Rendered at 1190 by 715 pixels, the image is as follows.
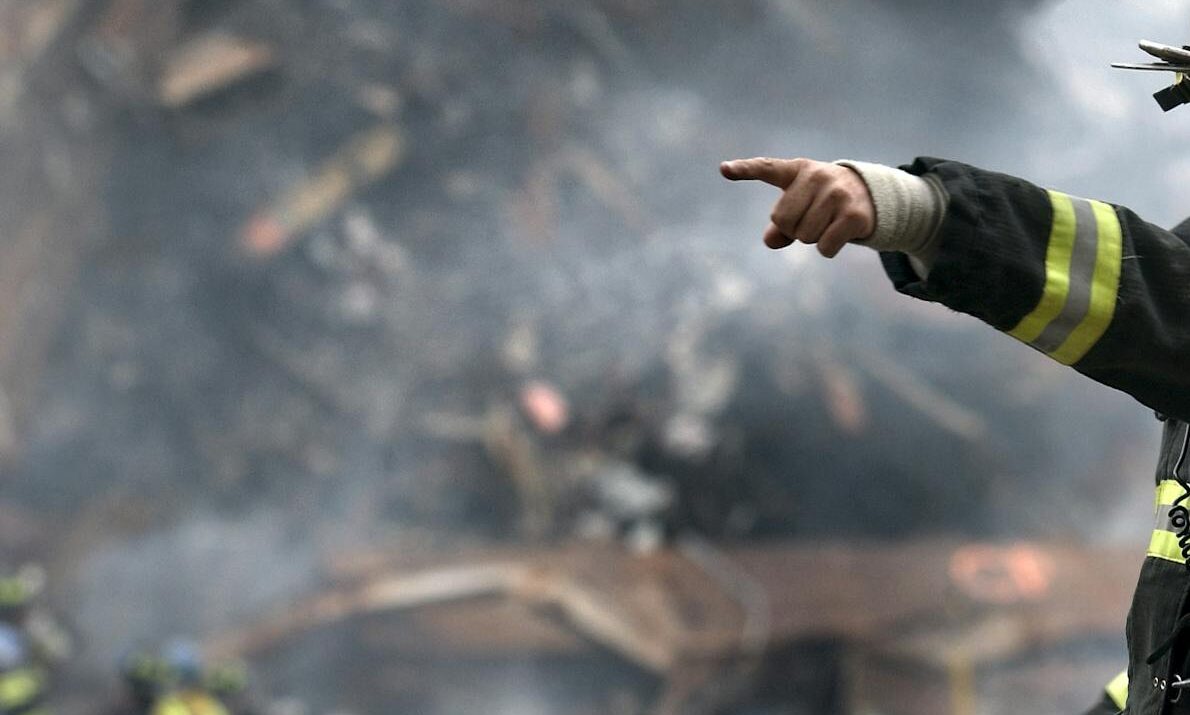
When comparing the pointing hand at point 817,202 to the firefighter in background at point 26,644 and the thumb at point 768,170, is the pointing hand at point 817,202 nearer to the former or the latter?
the thumb at point 768,170

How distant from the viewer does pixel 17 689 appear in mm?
4613

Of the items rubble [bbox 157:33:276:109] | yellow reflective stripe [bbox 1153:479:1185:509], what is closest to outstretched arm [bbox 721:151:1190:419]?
yellow reflective stripe [bbox 1153:479:1185:509]

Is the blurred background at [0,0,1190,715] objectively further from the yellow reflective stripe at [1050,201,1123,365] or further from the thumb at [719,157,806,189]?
the thumb at [719,157,806,189]

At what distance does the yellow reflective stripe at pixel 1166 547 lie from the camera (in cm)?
130

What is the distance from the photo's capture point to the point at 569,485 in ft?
23.6

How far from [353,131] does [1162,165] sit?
446 cm

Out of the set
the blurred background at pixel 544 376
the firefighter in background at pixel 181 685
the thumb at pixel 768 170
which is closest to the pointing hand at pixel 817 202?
the thumb at pixel 768 170

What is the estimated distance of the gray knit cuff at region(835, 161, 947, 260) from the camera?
1.11 metres

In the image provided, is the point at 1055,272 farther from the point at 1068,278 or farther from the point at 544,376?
the point at 544,376

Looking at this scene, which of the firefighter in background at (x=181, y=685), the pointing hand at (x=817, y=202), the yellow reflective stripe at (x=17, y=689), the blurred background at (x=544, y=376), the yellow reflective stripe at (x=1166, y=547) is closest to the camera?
the pointing hand at (x=817, y=202)

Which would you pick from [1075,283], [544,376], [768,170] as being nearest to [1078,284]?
[1075,283]

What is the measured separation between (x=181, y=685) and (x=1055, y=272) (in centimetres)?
503

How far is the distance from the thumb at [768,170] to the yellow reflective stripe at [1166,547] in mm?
594

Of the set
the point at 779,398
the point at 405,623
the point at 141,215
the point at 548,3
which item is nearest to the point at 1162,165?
the point at 779,398
